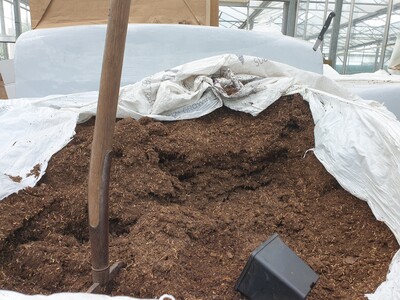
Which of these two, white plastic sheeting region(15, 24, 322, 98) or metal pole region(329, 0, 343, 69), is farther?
metal pole region(329, 0, 343, 69)

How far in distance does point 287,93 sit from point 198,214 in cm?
66

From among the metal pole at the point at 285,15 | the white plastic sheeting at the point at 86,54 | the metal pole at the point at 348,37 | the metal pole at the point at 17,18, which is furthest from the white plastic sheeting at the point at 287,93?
the metal pole at the point at 285,15

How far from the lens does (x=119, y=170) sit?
1.05 metres

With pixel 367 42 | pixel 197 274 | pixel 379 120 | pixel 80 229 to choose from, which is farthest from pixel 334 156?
pixel 367 42

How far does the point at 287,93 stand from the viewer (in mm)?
1368

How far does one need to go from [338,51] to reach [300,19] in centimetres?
180

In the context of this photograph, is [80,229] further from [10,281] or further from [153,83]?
[153,83]

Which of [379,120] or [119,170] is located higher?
[379,120]

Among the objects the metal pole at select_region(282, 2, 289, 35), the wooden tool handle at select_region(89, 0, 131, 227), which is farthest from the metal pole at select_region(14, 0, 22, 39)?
the wooden tool handle at select_region(89, 0, 131, 227)

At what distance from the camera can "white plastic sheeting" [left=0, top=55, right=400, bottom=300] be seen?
3.33 ft

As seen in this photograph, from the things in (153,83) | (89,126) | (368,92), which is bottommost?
(368,92)

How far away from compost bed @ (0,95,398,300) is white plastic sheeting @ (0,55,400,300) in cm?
4

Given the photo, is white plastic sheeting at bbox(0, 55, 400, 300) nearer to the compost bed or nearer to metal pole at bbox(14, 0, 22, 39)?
the compost bed

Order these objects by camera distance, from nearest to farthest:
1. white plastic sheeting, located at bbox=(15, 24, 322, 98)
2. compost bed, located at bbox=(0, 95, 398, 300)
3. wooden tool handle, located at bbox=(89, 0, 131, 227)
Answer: wooden tool handle, located at bbox=(89, 0, 131, 227) < compost bed, located at bbox=(0, 95, 398, 300) < white plastic sheeting, located at bbox=(15, 24, 322, 98)
